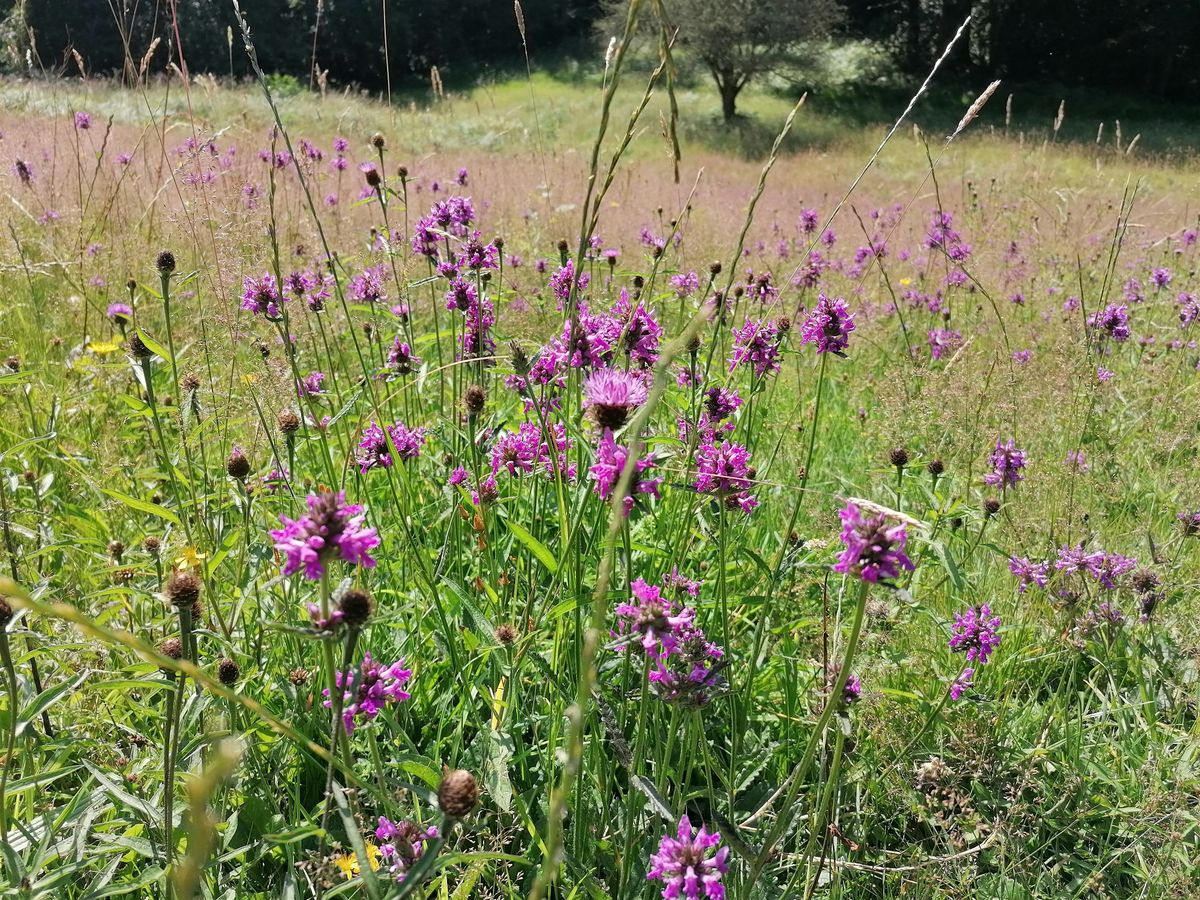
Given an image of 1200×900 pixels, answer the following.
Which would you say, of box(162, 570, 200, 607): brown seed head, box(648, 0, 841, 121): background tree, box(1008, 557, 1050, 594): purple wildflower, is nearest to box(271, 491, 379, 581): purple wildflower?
box(162, 570, 200, 607): brown seed head

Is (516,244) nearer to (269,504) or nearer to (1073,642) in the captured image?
(269,504)

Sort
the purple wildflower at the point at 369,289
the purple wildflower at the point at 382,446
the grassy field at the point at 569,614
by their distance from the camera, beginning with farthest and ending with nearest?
1. the purple wildflower at the point at 369,289
2. the purple wildflower at the point at 382,446
3. the grassy field at the point at 569,614

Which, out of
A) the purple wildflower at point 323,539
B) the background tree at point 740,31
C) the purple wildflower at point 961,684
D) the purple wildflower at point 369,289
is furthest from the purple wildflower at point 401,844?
the background tree at point 740,31

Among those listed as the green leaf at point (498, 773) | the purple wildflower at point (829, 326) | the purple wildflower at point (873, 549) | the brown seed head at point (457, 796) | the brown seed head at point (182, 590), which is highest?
the purple wildflower at point (829, 326)

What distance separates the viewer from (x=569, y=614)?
1.65 metres

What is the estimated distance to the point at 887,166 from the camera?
50.2ft

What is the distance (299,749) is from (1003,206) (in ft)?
26.3

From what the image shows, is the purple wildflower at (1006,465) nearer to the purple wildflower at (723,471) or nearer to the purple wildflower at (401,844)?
the purple wildflower at (723,471)

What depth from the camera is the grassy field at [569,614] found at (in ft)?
3.60

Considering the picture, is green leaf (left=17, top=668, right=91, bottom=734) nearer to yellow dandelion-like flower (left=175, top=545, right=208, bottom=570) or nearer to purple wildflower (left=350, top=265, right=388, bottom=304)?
yellow dandelion-like flower (left=175, top=545, right=208, bottom=570)

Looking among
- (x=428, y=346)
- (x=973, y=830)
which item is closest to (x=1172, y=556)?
(x=973, y=830)

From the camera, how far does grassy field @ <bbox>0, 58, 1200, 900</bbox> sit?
1.10m

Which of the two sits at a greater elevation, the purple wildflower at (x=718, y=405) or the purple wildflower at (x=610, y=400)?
the purple wildflower at (x=610, y=400)

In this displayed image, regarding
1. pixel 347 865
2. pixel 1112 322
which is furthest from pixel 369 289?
pixel 1112 322
